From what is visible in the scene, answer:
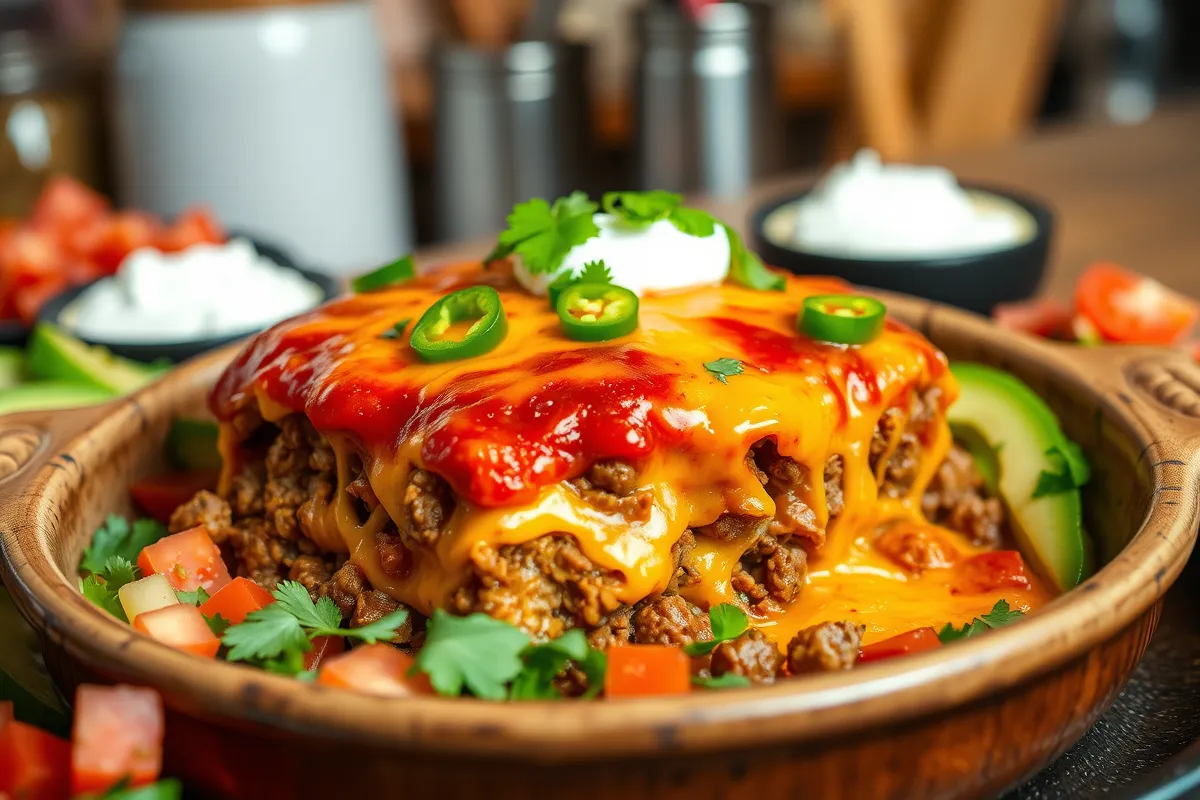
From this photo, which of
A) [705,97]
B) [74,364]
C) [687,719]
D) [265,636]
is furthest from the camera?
[705,97]

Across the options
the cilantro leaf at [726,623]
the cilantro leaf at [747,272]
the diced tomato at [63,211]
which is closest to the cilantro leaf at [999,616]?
the cilantro leaf at [726,623]

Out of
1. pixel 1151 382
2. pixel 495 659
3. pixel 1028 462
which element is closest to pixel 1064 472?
pixel 1028 462

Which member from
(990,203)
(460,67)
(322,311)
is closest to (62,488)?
(322,311)

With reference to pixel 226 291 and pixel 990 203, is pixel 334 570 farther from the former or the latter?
pixel 990 203

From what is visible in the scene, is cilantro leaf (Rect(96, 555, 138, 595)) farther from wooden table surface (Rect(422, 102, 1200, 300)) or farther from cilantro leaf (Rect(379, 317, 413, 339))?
wooden table surface (Rect(422, 102, 1200, 300))

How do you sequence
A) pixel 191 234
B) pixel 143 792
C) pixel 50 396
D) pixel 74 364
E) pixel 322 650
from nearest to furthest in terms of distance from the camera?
1. pixel 143 792
2. pixel 322 650
3. pixel 50 396
4. pixel 74 364
5. pixel 191 234

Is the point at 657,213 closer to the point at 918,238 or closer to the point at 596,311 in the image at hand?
the point at 596,311
